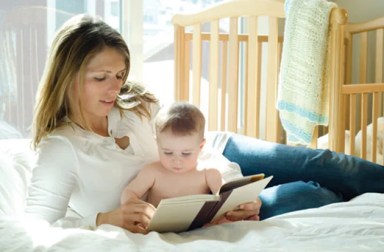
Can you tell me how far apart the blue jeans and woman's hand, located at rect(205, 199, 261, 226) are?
130mm

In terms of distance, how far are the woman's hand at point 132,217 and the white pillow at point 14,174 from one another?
27cm

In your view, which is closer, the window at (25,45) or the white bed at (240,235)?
the white bed at (240,235)

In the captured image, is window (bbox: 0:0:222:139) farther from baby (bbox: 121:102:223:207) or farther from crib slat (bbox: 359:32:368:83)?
crib slat (bbox: 359:32:368:83)

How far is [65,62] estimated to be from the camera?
1.43 meters

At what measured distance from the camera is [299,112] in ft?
7.02

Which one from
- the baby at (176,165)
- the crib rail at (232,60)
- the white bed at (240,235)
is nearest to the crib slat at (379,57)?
the crib rail at (232,60)

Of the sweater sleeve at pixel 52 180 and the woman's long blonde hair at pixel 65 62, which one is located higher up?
the woman's long blonde hair at pixel 65 62

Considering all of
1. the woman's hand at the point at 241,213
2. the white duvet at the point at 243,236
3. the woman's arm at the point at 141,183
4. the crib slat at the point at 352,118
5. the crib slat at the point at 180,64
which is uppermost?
the crib slat at the point at 180,64

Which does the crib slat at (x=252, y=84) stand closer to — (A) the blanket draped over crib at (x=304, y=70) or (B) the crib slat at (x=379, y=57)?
(A) the blanket draped over crib at (x=304, y=70)

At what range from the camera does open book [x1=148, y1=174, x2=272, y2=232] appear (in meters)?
1.23

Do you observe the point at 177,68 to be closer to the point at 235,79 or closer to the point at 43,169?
the point at 235,79

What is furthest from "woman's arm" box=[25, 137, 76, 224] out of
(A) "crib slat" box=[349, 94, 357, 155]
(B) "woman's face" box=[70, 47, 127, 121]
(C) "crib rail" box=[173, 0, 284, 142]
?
(C) "crib rail" box=[173, 0, 284, 142]

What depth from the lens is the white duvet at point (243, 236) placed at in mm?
1120

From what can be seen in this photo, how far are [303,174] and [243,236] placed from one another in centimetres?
52
